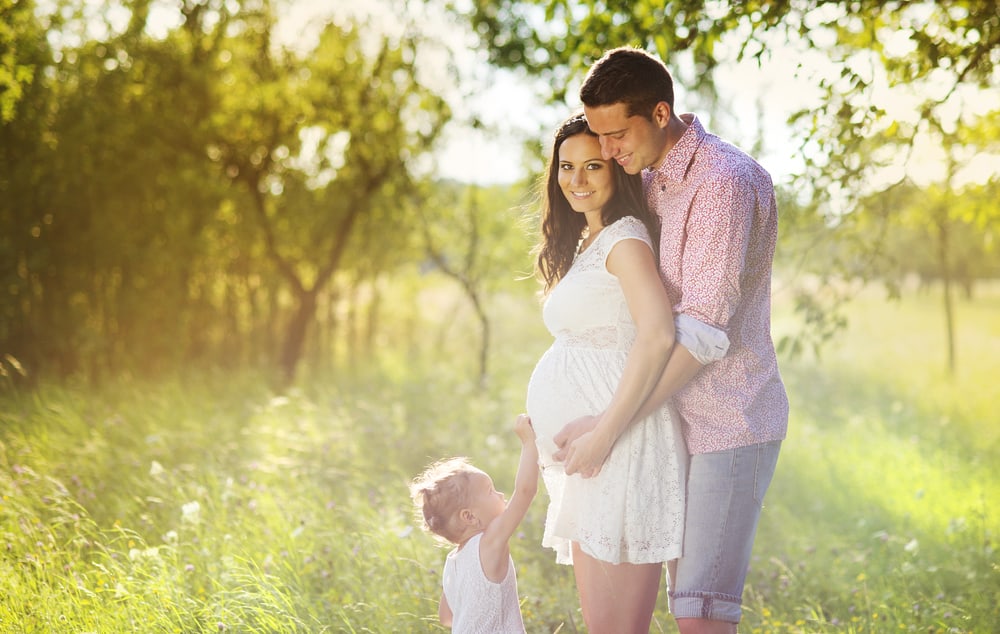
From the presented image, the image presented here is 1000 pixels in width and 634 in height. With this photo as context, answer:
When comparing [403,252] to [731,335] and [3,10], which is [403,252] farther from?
[731,335]

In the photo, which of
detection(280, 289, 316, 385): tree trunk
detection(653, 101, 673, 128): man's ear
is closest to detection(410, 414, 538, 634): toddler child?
detection(653, 101, 673, 128): man's ear

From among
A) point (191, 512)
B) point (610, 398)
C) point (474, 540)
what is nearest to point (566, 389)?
point (610, 398)

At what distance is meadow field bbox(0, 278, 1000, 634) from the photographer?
13.3 ft

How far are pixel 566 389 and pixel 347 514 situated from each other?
2.82 m

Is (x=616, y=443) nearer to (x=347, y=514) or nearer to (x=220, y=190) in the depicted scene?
(x=347, y=514)

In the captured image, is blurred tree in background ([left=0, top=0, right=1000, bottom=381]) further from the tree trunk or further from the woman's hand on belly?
the woman's hand on belly

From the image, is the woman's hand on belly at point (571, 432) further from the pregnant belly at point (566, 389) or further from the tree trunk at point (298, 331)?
the tree trunk at point (298, 331)

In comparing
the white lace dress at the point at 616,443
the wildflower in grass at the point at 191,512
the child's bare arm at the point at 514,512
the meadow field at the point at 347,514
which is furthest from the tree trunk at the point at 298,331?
the white lace dress at the point at 616,443

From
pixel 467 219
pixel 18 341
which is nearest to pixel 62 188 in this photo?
pixel 18 341

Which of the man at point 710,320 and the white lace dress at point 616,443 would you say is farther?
the white lace dress at point 616,443

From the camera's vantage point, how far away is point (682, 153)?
2686 mm

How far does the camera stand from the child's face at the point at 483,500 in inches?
127

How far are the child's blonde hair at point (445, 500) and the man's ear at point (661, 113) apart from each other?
1.43 m

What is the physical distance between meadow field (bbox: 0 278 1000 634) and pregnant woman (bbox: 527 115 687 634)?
1.33 m
